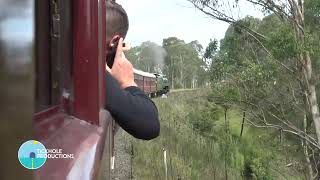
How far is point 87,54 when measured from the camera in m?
1.23

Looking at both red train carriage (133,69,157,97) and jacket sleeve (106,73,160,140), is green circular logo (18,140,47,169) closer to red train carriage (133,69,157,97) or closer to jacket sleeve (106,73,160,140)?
jacket sleeve (106,73,160,140)

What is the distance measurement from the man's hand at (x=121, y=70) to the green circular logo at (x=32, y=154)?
0.89 meters

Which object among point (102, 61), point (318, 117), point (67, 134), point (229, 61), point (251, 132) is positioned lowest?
point (251, 132)

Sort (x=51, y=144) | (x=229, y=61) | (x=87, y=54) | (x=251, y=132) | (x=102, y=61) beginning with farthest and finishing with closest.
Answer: (x=251, y=132) < (x=229, y=61) < (x=102, y=61) < (x=87, y=54) < (x=51, y=144)

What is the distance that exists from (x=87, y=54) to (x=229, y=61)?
14778mm

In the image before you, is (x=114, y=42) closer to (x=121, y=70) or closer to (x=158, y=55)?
(x=121, y=70)

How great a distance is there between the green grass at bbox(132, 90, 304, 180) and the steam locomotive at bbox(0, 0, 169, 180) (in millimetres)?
12559

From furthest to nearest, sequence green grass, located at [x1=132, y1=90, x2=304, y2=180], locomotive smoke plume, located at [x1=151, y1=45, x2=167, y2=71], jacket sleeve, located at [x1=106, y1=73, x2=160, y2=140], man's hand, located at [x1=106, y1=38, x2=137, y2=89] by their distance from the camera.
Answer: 1. locomotive smoke plume, located at [x1=151, y1=45, x2=167, y2=71]
2. green grass, located at [x1=132, y1=90, x2=304, y2=180]
3. man's hand, located at [x1=106, y1=38, x2=137, y2=89]
4. jacket sleeve, located at [x1=106, y1=73, x2=160, y2=140]

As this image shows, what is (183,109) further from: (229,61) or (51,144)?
(51,144)

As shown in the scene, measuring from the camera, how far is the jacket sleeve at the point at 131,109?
156 cm

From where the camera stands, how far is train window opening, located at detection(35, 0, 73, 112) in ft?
3.28

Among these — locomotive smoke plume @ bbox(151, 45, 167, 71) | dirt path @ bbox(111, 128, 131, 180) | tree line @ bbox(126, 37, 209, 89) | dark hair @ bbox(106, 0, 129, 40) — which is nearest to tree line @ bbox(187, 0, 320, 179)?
dirt path @ bbox(111, 128, 131, 180)

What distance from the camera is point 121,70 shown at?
1.68 meters

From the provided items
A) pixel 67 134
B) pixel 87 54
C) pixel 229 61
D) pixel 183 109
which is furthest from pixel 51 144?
pixel 183 109
